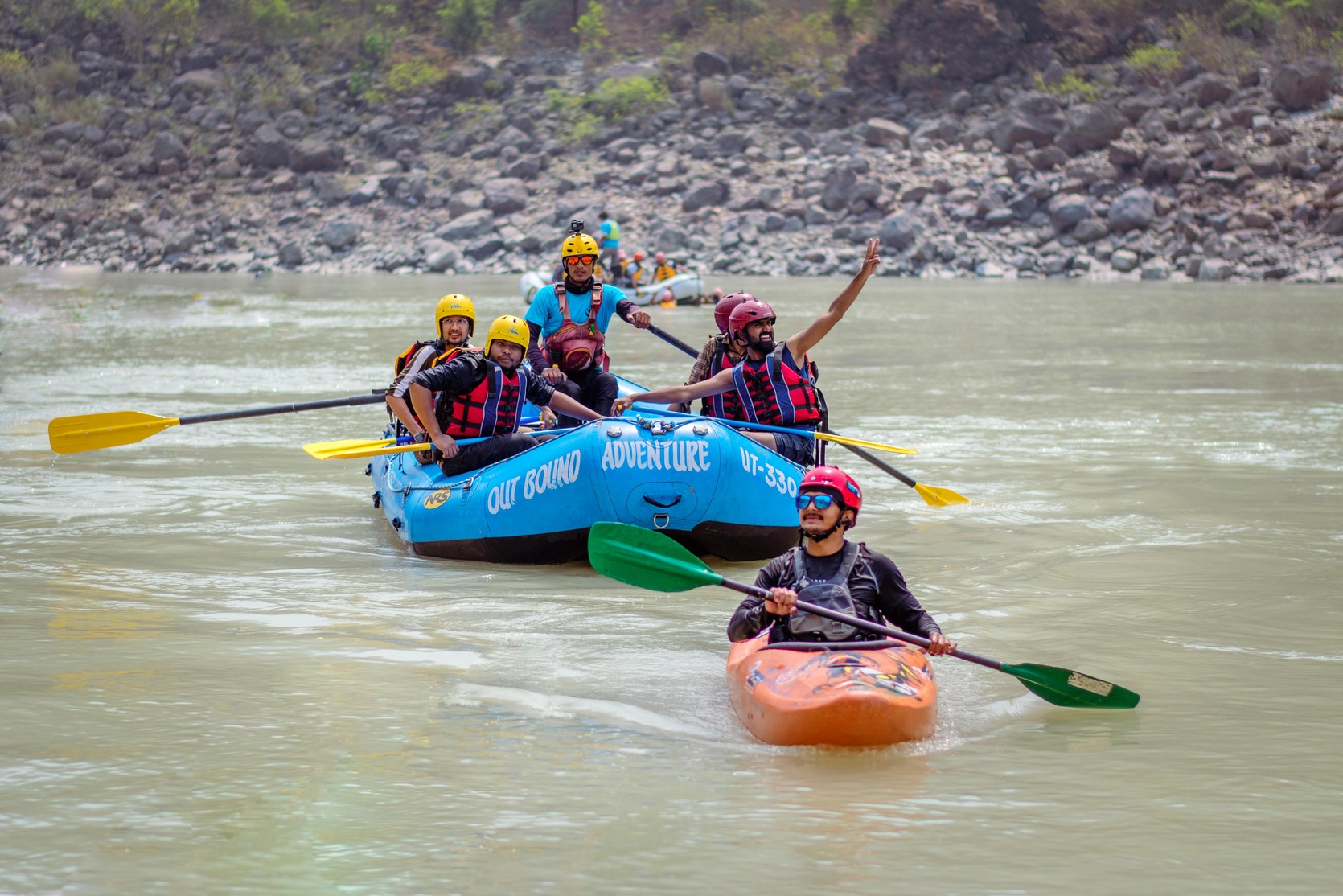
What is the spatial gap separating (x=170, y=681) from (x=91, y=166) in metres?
50.1

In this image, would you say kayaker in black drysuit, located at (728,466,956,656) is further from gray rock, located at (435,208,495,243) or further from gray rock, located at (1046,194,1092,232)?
gray rock, located at (435,208,495,243)

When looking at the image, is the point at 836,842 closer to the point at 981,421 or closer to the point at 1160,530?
the point at 1160,530

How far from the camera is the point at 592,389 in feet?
30.7

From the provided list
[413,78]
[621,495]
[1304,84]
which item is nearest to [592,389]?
[621,495]

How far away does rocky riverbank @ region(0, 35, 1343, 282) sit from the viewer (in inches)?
1542

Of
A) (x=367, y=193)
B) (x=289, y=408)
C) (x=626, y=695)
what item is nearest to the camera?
(x=626, y=695)

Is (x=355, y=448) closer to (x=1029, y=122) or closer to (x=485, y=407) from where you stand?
(x=485, y=407)

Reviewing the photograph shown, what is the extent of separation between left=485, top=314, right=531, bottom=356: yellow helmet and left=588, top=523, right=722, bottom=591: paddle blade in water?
251 cm

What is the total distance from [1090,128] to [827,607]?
40.1 meters

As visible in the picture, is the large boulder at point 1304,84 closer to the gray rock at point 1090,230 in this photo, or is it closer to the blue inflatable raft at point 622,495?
the gray rock at point 1090,230

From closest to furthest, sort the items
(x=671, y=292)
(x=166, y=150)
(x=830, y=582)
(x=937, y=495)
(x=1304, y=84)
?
(x=830, y=582) → (x=937, y=495) → (x=671, y=292) → (x=1304, y=84) → (x=166, y=150)

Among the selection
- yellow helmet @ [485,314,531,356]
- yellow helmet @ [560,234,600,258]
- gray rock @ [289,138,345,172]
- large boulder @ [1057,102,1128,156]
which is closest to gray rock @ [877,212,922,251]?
large boulder @ [1057,102,1128,156]

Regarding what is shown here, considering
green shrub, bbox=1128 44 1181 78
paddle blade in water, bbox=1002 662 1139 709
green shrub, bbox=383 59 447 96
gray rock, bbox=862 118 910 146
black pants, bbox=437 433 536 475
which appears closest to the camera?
paddle blade in water, bbox=1002 662 1139 709

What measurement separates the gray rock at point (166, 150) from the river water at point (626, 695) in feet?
135
